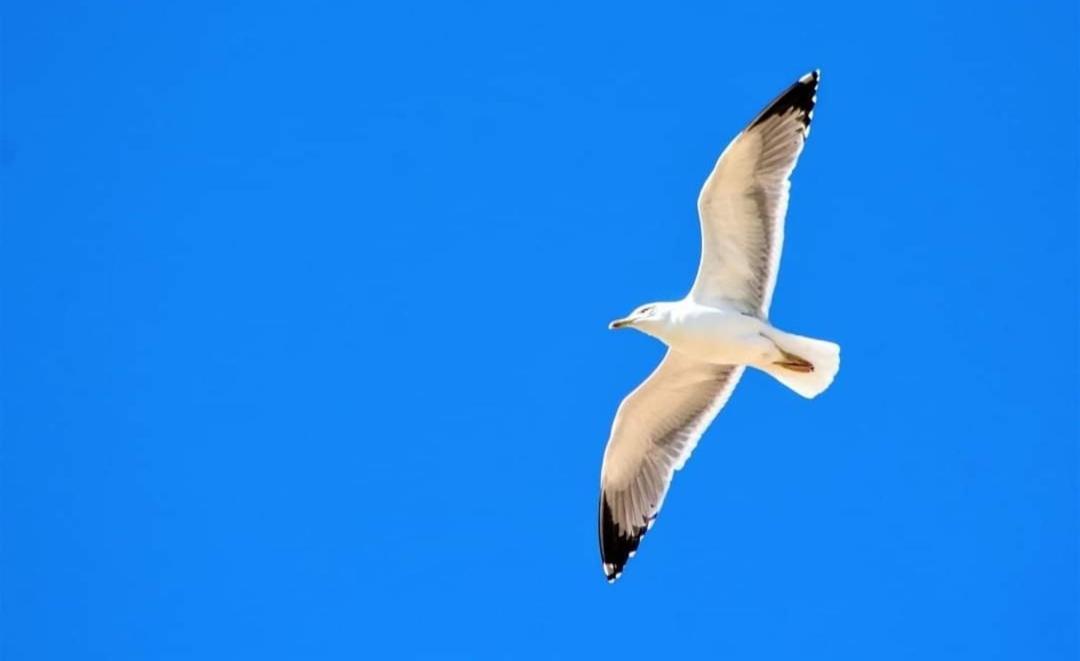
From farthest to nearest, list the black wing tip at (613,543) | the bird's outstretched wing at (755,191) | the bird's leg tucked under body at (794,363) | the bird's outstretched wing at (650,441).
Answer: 1. the black wing tip at (613,543)
2. the bird's outstretched wing at (650,441)
3. the bird's leg tucked under body at (794,363)
4. the bird's outstretched wing at (755,191)

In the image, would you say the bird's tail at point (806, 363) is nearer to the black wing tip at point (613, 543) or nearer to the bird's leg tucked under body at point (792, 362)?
the bird's leg tucked under body at point (792, 362)

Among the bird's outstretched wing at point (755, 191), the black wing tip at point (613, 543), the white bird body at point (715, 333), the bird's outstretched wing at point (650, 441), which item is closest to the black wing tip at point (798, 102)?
the bird's outstretched wing at point (755, 191)

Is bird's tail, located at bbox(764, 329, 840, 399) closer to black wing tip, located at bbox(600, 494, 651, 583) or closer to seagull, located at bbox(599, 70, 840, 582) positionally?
seagull, located at bbox(599, 70, 840, 582)

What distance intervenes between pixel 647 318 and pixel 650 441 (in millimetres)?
988

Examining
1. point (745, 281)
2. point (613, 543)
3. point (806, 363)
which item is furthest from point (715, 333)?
point (613, 543)

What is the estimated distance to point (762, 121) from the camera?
30.5 feet

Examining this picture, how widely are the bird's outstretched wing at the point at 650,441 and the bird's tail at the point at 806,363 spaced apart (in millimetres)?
602

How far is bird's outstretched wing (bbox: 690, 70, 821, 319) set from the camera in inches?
365

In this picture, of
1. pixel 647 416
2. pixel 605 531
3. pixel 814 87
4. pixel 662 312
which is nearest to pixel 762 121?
pixel 814 87

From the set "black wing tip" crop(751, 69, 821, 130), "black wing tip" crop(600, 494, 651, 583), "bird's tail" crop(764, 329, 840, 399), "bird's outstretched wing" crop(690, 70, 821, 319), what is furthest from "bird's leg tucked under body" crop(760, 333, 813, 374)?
"black wing tip" crop(600, 494, 651, 583)

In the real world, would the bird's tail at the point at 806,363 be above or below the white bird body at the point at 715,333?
below

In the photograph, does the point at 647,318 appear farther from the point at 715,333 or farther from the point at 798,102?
the point at 798,102

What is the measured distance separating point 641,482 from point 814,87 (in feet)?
8.02

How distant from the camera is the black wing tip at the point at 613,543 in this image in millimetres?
10492
